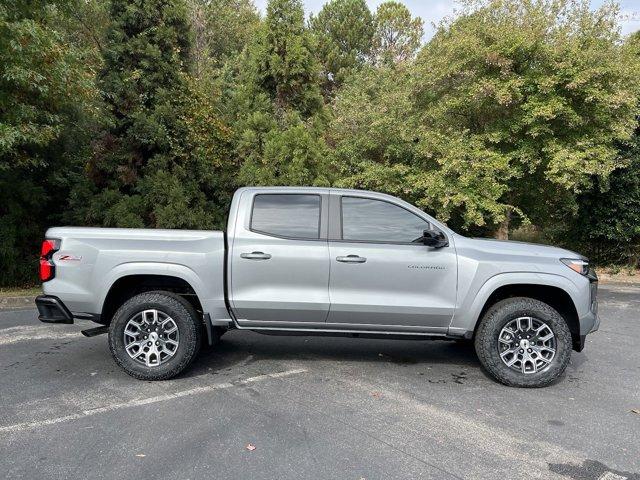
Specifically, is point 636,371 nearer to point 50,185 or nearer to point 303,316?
point 303,316

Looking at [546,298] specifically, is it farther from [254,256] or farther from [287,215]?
[254,256]

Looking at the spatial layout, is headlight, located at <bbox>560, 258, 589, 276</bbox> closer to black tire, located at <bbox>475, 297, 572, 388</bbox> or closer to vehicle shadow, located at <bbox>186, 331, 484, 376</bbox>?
black tire, located at <bbox>475, 297, 572, 388</bbox>

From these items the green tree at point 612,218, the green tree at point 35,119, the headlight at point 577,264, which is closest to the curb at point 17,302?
the green tree at point 35,119

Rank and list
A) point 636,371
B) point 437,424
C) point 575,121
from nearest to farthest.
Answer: point 437,424 < point 636,371 < point 575,121

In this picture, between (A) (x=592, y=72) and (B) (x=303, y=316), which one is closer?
(B) (x=303, y=316)

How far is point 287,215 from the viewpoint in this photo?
5.07 m

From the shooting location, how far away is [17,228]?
465 inches

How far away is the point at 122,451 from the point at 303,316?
6.55 ft

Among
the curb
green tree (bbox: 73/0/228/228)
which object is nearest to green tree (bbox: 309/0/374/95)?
green tree (bbox: 73/0/228/228)

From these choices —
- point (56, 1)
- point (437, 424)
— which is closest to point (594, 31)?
point (437, 424)

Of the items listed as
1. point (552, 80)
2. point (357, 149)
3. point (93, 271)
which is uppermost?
point (552, 80)

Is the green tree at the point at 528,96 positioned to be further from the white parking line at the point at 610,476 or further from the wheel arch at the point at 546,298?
the white parking line at the point at 610,476

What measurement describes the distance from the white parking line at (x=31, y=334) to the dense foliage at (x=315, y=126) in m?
3.45

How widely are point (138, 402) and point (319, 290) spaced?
1.87m
